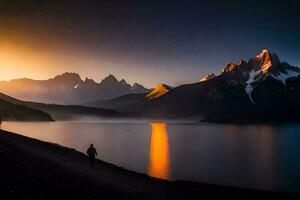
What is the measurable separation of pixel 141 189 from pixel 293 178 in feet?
93.9

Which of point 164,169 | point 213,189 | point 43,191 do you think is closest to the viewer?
point 43,191

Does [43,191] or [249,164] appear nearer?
[43,191]

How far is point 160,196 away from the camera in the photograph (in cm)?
2725

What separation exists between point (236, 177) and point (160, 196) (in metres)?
24.2

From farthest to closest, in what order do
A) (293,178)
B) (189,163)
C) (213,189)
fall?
(189,163), (293,178), (213,189)

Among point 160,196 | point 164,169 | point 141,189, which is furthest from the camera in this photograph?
point 164,169

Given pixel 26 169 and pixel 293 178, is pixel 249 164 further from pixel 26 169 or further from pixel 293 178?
pixel 26 169

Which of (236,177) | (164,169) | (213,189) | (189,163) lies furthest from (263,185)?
(189,163)

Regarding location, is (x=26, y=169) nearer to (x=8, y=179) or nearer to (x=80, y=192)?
(x=8, y=179)

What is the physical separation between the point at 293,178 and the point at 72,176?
33305 millimetres

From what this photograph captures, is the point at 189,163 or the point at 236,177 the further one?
the point at 189,163

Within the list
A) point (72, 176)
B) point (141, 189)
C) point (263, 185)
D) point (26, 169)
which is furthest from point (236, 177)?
point (26, 169)

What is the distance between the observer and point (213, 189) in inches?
1363

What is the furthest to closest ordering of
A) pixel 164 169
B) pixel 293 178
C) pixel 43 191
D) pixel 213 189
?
1. pixel 164 169
2. pixel 293 178
3. pixel 213 189
4. pixel 43 191
